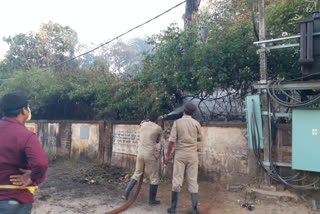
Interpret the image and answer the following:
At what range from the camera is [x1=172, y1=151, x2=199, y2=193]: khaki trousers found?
4.69 meters

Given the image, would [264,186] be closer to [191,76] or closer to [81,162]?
[191,76]

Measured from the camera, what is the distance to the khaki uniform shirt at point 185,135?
478cm

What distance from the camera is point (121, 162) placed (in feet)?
26.7

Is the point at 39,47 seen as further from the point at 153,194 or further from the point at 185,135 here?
the point at 185,135

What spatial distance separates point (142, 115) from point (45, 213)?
3780mm

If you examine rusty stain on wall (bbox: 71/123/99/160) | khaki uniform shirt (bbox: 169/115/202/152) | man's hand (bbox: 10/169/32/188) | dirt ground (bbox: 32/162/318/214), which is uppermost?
khaki uniform shirt (bbox: 169/115/202/152)

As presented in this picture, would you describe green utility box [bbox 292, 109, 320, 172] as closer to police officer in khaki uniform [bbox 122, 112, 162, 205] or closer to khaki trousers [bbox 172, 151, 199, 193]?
khaki trousers [bbox 172, 151, 199, 193]

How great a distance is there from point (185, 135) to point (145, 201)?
180 cm

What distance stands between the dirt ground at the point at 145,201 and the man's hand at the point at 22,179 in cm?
288

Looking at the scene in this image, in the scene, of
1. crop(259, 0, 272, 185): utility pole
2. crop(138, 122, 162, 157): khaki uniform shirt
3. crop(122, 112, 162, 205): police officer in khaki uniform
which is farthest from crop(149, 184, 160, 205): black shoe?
crop(259, 0, 272, 185): utility pole

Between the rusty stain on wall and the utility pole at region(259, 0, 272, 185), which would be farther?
the rusty stain on wall

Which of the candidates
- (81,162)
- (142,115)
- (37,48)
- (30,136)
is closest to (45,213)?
(30,136)

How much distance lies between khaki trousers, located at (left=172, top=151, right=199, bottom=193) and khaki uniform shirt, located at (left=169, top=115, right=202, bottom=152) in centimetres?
11

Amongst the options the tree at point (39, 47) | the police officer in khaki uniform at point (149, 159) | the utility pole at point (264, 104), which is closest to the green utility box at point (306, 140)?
the utility pole at point (264, 104)
